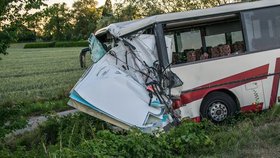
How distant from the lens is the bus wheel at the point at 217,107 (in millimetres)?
9281

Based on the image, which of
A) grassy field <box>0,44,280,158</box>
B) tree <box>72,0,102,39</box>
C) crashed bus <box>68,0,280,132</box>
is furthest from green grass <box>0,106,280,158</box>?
tree <box>72,0,102,39</box>

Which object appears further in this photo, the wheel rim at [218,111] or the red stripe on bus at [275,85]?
the red stripe on bus at [275,85]

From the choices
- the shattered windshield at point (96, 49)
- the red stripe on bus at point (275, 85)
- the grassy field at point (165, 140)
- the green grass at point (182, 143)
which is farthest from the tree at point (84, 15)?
the green grass at point (182, 143)

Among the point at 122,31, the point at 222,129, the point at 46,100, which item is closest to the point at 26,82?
the point at 46,100

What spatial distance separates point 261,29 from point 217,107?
1916 millimetres

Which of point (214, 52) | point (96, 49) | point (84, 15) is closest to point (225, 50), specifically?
point (214, 52)

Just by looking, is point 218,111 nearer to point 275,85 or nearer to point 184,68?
point 184,68

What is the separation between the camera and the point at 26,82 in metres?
22.6

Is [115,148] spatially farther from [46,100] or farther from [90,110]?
[46,100]

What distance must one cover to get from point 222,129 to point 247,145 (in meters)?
1.43

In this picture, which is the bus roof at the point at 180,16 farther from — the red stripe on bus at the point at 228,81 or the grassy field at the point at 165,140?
the grassy field at the point at 165,140

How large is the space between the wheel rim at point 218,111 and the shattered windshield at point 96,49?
2.45 m

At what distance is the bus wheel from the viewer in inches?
365

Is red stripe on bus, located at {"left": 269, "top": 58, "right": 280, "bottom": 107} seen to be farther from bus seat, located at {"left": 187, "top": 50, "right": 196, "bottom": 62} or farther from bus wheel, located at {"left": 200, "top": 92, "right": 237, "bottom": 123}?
bus seat, located at {"left": 187, "top": 50, "right": 196, "bottom": 62}
